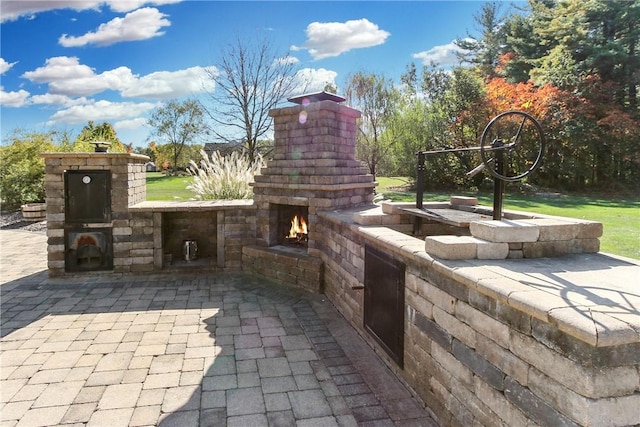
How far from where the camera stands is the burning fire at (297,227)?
7512 mm

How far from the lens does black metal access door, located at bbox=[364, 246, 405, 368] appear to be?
3.52m

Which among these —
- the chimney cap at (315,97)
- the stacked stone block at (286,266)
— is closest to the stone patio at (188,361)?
the stacked stone block at (286,266)

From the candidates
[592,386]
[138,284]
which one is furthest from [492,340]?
[138,284]

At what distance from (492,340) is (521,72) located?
765 inches

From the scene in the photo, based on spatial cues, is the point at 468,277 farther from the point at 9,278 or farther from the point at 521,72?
the point at 521,72

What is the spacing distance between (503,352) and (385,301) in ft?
5.20

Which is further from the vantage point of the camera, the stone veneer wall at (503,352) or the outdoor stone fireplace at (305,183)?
the outdoor stone fireplace at (305,183)

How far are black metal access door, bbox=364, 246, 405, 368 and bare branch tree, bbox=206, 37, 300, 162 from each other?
43.5 feet

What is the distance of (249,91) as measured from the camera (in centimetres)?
1705

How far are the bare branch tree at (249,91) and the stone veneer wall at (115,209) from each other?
9951 millimetres

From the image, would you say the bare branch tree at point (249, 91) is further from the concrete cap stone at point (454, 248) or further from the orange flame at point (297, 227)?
the concrete cap stone at point (454, 248)

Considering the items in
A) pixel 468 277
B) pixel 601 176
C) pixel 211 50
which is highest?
pixel 211 50

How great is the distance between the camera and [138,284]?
6535 millimetres

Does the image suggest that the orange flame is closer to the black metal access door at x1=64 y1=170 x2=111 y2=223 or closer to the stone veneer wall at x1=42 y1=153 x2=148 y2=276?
the stone veneer wall at x1=42 y1=153 x2=148 y2=276
